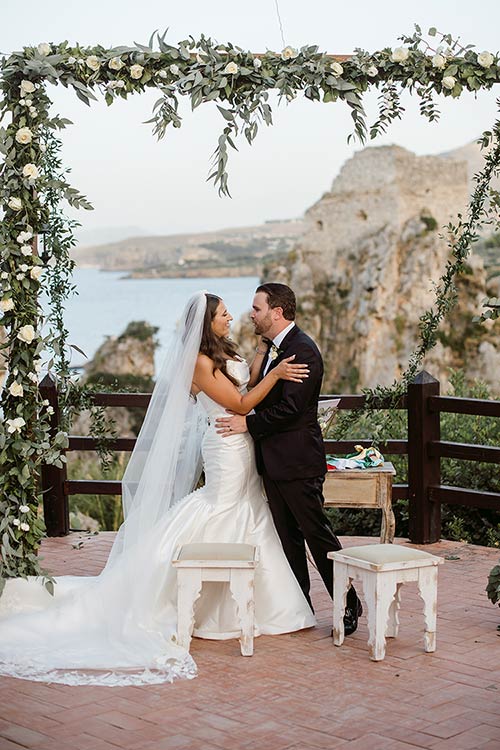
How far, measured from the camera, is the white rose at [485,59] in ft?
17.3

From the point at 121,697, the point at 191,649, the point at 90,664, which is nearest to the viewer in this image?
the point at 121,697

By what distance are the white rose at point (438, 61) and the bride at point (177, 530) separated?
1.68 m

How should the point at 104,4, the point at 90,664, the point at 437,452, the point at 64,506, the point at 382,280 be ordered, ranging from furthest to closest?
1. the point at 382,280
2. the point at 104,4
3. the point at 64,506
4. the point at 437,452
5. the point at 90,664

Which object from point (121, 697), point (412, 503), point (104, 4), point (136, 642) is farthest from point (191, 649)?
point (104, 4)

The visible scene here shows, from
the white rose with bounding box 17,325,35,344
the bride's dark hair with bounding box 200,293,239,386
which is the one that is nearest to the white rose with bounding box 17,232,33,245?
the white rose with bounding box 17,325,35,344

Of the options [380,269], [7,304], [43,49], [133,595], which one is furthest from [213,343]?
[380,269]

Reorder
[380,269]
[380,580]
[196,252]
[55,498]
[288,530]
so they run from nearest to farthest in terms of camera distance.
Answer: [380,580] < [288,530] < [55,498] < [380,269] < [196,252]

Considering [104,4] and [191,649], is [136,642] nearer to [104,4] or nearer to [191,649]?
[191,649]

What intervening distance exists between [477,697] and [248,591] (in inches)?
46.2

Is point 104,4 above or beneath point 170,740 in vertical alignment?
above

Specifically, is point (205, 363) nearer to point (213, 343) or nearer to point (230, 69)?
point (213, 343)

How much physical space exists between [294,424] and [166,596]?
44.3 inches

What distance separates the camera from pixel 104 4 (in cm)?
2292

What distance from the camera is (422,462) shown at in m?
7.57
